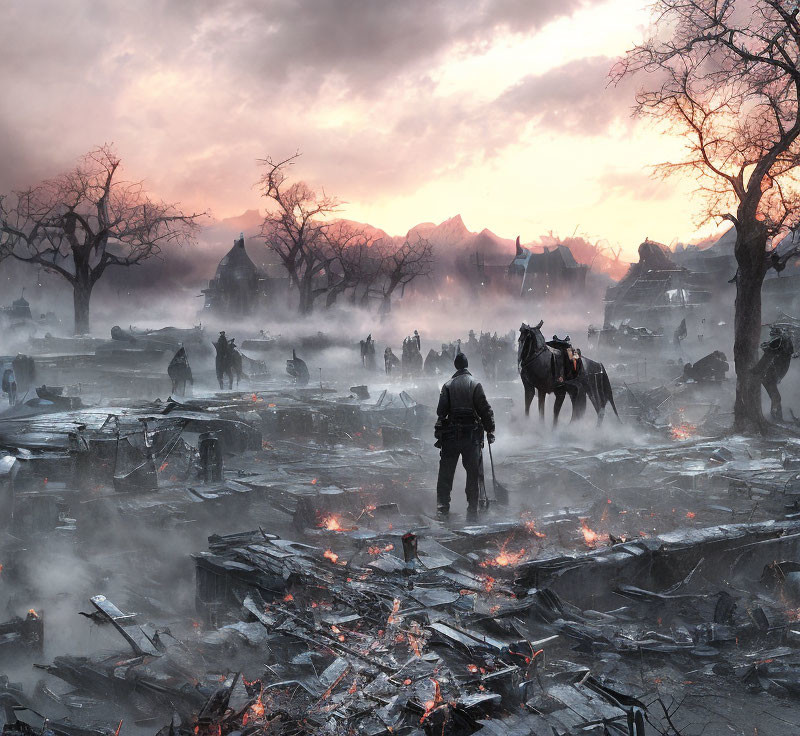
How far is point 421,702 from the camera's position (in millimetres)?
4457

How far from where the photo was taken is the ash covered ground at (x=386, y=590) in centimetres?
A: 461

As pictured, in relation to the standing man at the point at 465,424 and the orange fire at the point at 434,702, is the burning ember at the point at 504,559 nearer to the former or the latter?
the standing man at the point at 465,424

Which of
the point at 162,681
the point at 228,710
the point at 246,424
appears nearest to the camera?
the point at 228,710

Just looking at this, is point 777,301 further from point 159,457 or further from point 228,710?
point 228,710

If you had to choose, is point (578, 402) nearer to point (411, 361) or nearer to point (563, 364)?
point (563, 364)

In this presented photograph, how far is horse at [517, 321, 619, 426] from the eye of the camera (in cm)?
1186

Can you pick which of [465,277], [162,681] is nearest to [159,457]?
[162,681]

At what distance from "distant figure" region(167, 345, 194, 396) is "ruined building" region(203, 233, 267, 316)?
2959 cm

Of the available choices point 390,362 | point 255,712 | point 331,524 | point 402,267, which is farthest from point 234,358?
point 402,267

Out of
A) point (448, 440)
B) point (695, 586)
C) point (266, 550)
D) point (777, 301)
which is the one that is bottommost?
point (695, 586)

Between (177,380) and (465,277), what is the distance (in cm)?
5091

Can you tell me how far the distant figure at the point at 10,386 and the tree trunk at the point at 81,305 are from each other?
12.6 m

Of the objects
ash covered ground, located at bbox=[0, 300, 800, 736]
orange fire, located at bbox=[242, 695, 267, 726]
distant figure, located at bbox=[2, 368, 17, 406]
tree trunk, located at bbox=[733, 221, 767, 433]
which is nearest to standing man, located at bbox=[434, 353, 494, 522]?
ash covered ground, located at bbox=[0, 300, 800, 736]

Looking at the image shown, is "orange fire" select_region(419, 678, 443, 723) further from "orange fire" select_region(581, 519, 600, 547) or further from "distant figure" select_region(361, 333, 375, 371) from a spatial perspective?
"distant figure" select_region(361, 333, 375, 371)
